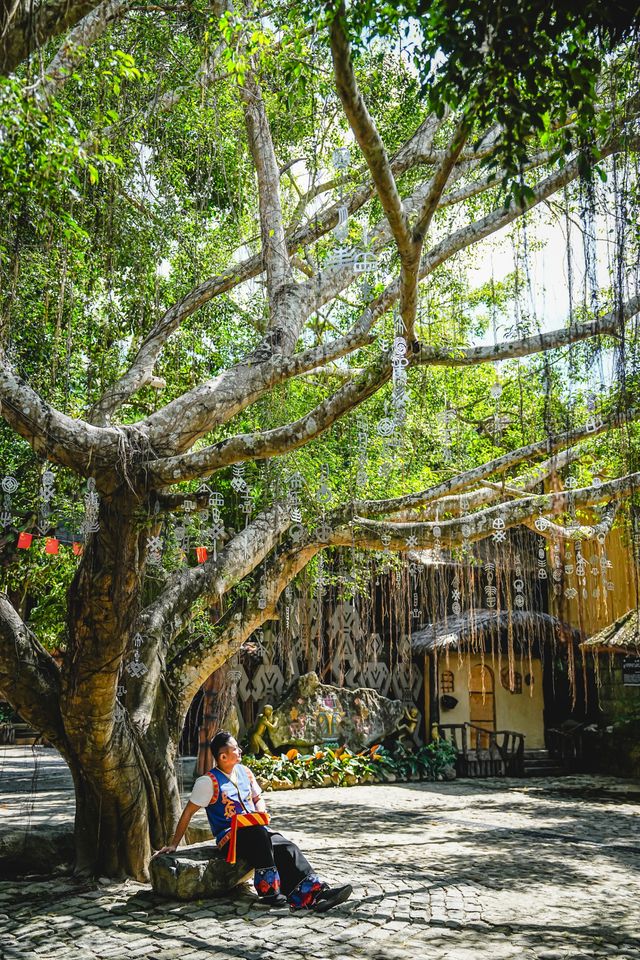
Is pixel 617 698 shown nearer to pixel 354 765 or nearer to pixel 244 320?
pixel 354 765

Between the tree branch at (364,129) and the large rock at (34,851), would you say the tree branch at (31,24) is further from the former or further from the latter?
the large rock at (34,851)

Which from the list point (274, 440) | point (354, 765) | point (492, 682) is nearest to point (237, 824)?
point (274, 440)

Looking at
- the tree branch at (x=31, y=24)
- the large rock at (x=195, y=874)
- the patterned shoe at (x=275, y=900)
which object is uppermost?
the tree branch at (x=31, y=24)

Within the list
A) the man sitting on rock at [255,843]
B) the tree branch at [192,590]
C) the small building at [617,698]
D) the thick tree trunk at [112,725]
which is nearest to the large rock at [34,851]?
the thick tree trunk at [112,725]

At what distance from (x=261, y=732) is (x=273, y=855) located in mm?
7439

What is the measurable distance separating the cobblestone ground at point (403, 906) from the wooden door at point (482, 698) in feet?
21.5

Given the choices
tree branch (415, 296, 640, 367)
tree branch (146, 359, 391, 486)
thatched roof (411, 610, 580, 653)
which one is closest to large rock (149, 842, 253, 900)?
tree branch (146, 359, 391, 486)

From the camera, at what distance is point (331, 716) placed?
12.7 m

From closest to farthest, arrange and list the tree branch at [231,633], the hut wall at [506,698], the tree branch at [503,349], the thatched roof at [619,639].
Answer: the tree branch at [503,349] < the tree branch at [231,633] < the thatched roof at [619,639] < the hut wall at [506,698]

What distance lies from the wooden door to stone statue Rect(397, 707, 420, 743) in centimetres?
165

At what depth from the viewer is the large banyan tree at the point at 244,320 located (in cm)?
371

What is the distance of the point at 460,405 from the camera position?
10.3 m

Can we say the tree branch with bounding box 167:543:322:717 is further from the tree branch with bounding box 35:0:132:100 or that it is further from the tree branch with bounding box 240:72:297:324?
the tree branch with bounding box 35:0:132:100

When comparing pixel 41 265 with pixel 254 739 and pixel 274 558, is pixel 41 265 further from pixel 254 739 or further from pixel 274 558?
pixel 254 739
